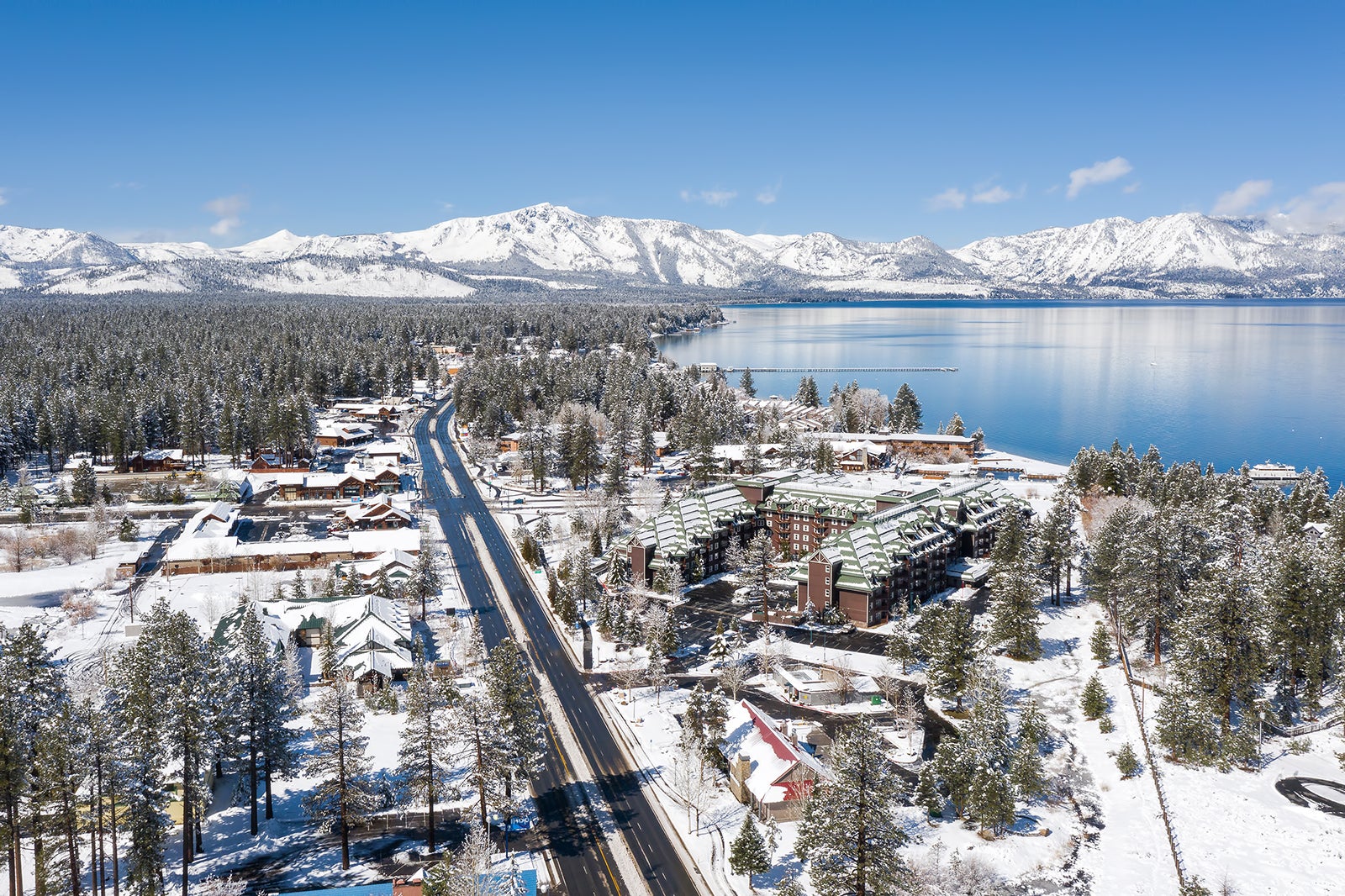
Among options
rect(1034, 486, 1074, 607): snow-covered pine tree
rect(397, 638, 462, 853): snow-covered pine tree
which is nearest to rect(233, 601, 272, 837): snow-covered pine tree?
rect(397, 638, 462, 853): snow-covered pine tree

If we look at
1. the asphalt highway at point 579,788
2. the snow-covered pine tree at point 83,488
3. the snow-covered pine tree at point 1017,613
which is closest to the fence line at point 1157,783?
the snow-covered pine tree at point 1017,613

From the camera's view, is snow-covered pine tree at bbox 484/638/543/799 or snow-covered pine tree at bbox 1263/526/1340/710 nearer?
snow-covered pine tree at bbox 484/638/543/799

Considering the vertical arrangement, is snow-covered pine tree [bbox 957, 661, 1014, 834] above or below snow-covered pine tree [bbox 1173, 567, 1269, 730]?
below

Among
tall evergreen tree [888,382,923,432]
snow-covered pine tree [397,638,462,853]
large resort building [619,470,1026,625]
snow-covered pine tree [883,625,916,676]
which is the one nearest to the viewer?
snow-covered pine tree [397,638,462,853]

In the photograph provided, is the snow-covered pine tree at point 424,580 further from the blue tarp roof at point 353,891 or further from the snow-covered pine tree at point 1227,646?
the snow-covered pine tree at point 1227,646

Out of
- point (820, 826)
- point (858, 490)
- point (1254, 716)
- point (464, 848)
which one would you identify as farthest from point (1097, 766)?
point (858, 490)

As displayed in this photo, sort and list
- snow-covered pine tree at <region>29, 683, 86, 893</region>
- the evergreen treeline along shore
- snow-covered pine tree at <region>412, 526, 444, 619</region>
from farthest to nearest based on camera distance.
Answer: the evergreen treeline along shore < snow-covered pine tree at <region>412, 526, 444, 619</region> < snow-covered pine tree at <region>29, 683, 86, 893</region>

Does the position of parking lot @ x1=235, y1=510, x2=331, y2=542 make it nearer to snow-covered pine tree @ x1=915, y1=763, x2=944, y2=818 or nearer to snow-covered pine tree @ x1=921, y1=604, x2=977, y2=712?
snow-covered pine tree @ x1=921, y1=604, x2=977, y2=712
